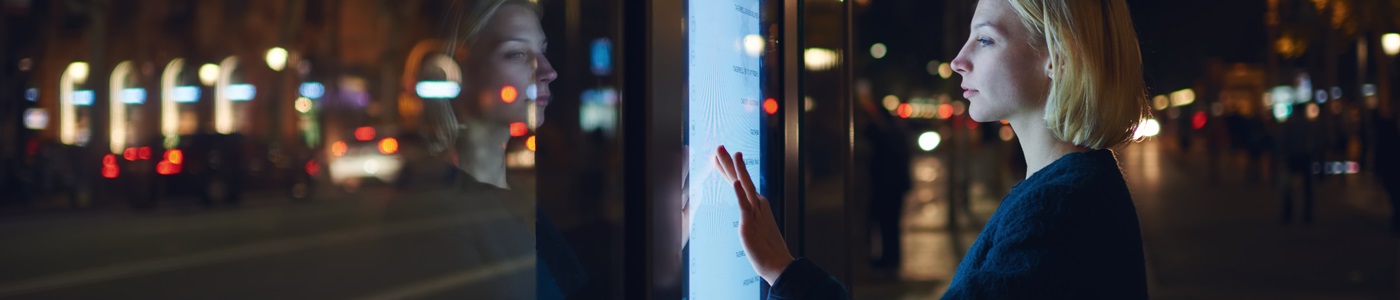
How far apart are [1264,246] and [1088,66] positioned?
11.8 meters

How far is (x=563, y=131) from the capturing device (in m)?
1.61

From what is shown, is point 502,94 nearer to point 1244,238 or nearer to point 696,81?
point 696,81

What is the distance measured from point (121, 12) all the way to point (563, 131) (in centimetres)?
4179

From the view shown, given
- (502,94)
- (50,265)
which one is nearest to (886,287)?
(502,94)

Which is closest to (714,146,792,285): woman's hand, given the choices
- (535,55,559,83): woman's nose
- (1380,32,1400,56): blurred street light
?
(535,55,559,83): woman's nose

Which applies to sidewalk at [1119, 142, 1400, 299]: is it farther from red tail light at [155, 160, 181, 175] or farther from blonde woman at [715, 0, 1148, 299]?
red tail light at [155, 160, 181, 175]

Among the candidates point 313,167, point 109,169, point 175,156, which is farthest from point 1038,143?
point 313,167

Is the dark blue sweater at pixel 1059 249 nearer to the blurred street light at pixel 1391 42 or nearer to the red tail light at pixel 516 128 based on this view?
the red tail light at pixel 516 128

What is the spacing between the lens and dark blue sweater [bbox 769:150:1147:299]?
1615mm

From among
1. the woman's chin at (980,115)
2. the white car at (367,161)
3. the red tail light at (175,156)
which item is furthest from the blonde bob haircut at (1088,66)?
the white car at (367,161)

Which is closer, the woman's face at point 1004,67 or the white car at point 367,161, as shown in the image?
the woman's face at point 1004,67

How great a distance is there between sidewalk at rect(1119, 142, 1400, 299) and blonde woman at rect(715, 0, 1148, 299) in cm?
328

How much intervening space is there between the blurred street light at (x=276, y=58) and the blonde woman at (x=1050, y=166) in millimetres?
42405

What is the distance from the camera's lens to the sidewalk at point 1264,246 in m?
9.03
